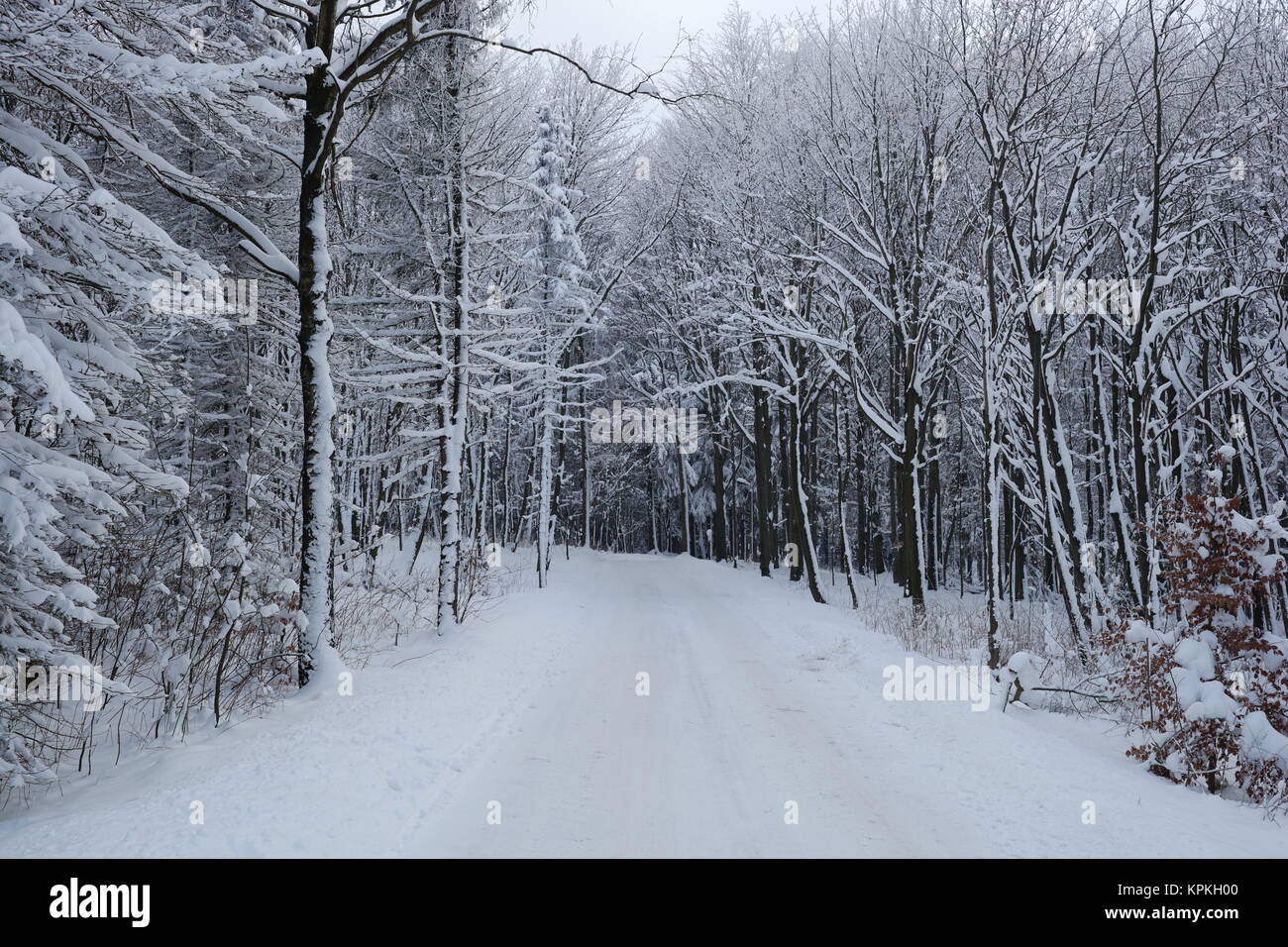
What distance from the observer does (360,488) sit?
26.0m

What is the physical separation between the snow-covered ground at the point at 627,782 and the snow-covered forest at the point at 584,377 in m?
0.06

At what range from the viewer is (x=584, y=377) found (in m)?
15.1

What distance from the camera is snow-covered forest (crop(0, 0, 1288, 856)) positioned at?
5.23 m

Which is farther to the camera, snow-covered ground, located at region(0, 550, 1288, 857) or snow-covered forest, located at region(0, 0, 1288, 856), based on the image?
snow-covered forest, located at region(0, 0, 1288, 856)

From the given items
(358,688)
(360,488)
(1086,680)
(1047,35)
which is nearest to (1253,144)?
(1047,35)

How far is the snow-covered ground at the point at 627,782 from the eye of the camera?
4.19 meters

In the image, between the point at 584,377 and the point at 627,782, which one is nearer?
the point at 627,782

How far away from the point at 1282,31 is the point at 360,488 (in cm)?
2682

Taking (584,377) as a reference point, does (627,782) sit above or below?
below

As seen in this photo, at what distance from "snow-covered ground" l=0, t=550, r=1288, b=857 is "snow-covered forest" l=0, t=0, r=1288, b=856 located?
0.06 m

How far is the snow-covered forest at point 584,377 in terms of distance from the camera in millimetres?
5227

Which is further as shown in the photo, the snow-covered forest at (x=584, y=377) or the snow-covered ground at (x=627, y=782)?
the snow-covered forest at (x=584, y=377)

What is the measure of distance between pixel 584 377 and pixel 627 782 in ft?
35.4

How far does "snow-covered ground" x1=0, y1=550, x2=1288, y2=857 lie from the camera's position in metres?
4.19
